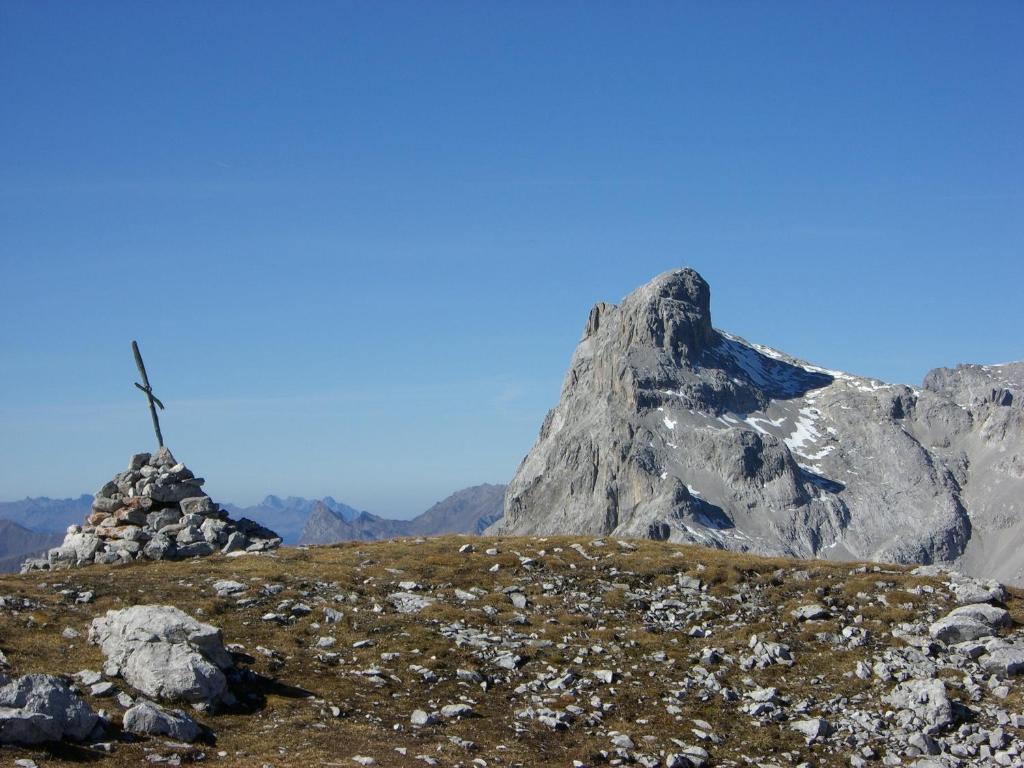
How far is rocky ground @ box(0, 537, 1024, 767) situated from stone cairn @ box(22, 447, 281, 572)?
5216 mm

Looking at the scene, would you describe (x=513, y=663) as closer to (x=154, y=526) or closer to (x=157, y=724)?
(x=157, y=724)

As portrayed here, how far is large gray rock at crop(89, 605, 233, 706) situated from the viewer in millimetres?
25812

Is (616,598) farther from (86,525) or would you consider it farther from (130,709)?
(86,525)

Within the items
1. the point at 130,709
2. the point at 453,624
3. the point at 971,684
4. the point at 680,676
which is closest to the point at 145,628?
the point at 130,709

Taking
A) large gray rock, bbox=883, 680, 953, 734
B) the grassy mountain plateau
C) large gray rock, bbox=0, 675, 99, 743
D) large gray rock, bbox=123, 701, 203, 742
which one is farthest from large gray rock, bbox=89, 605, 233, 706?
large gray rock, bbox=883, 680, 953, 734

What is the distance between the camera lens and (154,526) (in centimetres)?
4959

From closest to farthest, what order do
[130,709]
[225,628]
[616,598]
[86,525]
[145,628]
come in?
[130,709] → [145,628] → [225,628] → [616,598] → [86,525]

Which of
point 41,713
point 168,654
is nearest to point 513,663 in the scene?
point 168,654

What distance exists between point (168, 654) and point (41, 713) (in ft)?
15.9

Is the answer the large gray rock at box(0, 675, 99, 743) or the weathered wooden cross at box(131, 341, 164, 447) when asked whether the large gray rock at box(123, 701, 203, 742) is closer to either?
the large gray rock at box(0, 675, 99, 743)

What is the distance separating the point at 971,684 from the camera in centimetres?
2891

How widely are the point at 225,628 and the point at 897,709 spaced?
22.9 meters

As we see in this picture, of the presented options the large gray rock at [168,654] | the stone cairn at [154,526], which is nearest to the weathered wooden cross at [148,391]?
the stone cairn at [154,526]

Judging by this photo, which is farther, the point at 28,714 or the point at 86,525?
the point at 86,525
